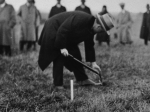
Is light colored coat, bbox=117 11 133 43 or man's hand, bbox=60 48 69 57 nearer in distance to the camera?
man's hand, bbox=60 48 69 57

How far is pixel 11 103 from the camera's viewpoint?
381 centimetres

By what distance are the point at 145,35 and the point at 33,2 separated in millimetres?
5842

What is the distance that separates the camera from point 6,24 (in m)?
8.33

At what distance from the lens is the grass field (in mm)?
3715

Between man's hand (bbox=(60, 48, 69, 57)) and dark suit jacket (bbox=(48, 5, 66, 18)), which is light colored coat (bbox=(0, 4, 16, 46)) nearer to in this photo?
dark suit jacket (bbox=(48, 5, 66, 18))

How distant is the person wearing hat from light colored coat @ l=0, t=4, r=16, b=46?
3.59 metres

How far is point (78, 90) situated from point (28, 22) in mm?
5340

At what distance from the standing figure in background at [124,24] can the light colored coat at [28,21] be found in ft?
16.3

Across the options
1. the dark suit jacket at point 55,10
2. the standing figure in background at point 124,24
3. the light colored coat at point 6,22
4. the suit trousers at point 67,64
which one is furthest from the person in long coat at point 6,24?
the standing figure in background at point 124,24

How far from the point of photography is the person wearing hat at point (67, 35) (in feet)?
14.6

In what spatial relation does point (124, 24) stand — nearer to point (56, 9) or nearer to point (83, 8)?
point (83, 8)

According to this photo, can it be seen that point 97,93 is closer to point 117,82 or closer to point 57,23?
point 117,82

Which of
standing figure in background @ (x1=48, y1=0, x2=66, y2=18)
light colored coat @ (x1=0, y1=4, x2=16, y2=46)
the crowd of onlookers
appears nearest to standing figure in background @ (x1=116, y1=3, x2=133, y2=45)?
the crowd of onlookers

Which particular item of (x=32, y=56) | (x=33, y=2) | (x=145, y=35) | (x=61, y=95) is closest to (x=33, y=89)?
(x=61, y=95)
